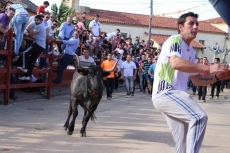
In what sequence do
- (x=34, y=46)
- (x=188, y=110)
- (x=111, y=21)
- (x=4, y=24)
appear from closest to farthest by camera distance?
(x=188, y=110)
(x=4, y=24)
(x=34, y=46)
(x=111, y=21)

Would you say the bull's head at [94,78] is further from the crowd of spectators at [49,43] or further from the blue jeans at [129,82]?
the blue jeans at [129,82]

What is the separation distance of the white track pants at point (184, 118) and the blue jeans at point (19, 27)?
7531mm

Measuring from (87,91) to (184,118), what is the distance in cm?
452

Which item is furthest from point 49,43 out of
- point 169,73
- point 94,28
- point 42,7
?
point 169,73

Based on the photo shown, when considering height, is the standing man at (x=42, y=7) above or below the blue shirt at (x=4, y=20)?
above

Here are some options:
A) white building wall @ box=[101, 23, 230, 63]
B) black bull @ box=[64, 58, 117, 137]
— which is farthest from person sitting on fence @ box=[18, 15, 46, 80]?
white building wall @ box=[101, 23, 230, 63]

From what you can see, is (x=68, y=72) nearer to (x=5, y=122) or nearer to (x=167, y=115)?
(x=5, y=122)

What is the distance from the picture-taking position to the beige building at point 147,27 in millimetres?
68531

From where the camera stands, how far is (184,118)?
525cm

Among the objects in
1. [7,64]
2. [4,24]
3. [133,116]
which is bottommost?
[133,116]

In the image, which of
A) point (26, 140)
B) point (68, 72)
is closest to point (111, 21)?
point (68, 72)

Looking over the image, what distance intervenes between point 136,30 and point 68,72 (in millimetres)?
52642

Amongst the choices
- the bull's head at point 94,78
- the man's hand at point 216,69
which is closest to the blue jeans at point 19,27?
the bull's head at point 94,78

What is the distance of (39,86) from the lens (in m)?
14.7
